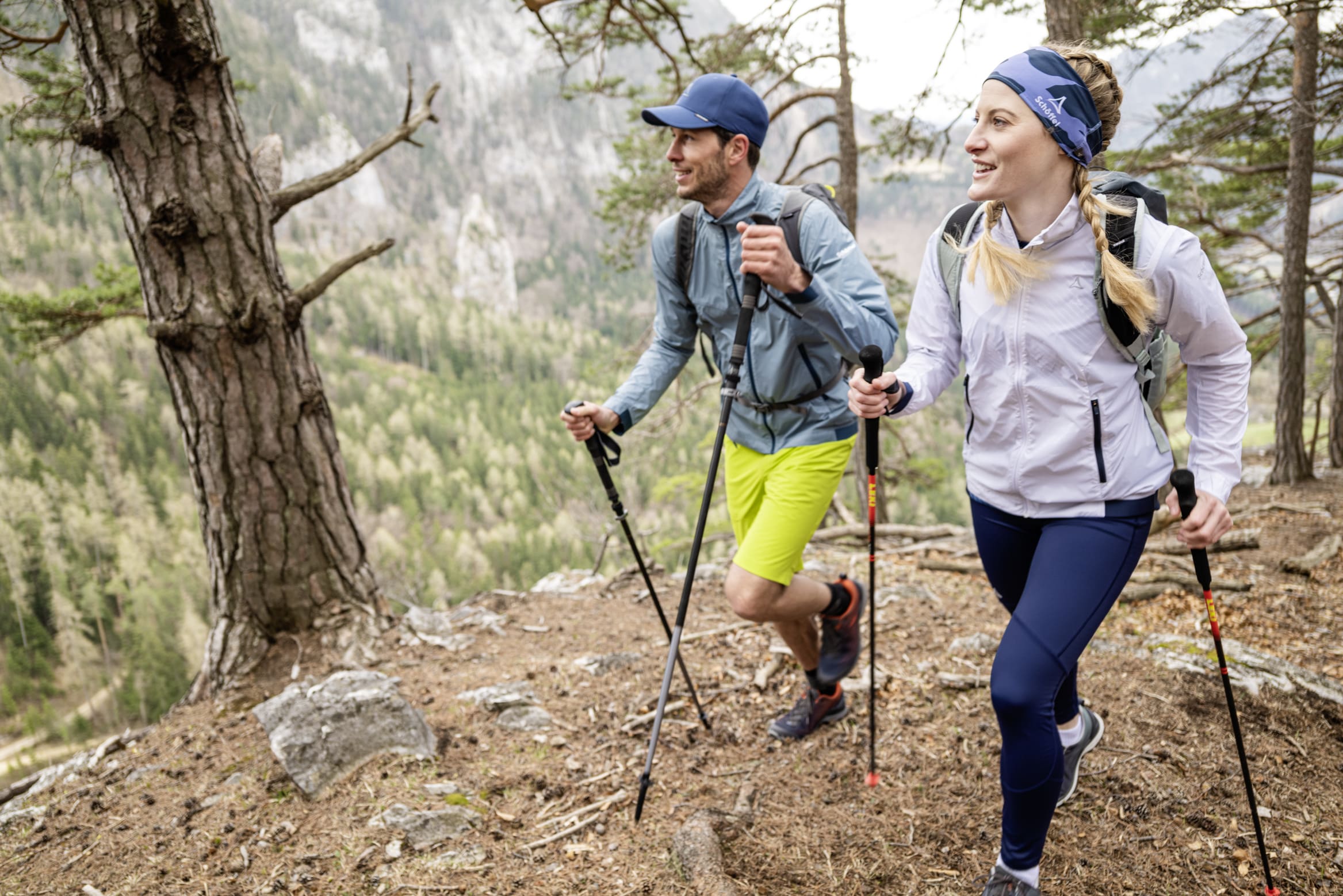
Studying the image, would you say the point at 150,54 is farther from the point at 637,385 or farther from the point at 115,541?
the point at 115,541

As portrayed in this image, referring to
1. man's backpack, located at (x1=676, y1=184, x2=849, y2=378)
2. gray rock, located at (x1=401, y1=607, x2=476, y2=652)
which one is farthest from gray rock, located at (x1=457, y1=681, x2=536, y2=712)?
man's backpack, located at (x1=676, y1=184, x2=849, y2=378)

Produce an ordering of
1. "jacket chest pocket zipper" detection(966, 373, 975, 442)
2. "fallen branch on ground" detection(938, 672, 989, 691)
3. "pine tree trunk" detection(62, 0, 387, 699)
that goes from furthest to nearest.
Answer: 1. "pine tree trunk" detection(62, 0, 387, 699)
2. "fallen branch on ground" detection(938, 672, 989, 691)
3. "jacket chest pocket zipper" detection(966, 373, 975, 442)

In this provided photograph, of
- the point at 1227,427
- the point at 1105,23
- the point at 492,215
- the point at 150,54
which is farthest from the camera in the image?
the point at 492,215

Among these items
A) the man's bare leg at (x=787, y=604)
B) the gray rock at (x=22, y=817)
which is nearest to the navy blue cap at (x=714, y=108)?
the man's bare leg at (x=787, y=604)

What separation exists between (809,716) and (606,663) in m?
1.56

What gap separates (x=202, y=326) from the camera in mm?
4621

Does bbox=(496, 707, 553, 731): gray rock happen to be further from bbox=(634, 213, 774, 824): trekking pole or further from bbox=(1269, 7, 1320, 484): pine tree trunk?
bbox=(1269, 7, 1320, 484): pine tree trunk

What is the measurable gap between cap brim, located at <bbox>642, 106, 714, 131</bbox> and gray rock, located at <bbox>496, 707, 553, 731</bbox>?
3091 mm

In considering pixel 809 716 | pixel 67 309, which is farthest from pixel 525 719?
pixel 67 309

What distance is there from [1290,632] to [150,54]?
27.0 feet

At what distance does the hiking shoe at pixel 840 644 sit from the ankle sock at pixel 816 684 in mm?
15

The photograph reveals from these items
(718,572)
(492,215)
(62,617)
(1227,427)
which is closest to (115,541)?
(62,617)

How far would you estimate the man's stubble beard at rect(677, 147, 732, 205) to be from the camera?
329cm

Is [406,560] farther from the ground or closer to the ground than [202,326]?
closer to the ground
